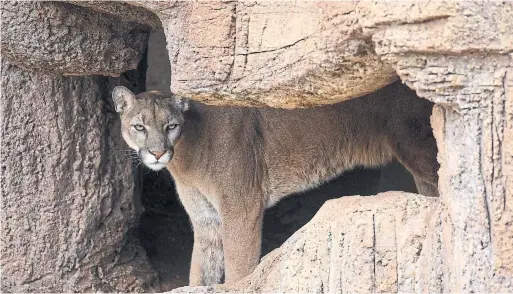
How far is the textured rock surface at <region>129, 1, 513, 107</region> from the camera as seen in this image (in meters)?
2.98

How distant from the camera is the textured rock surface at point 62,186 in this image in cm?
544

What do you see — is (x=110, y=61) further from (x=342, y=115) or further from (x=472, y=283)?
(x=472, y=283)

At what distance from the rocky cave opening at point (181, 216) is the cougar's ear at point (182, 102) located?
110cm

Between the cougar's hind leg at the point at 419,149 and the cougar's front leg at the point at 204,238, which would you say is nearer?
the cougar's hind leg at the point at 419,149

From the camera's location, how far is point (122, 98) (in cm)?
539

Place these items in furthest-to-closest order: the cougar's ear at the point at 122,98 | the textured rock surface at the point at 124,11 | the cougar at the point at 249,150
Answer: the cougar's ear at the point at 122,98
the cougar at the point at 249,150
the textured rock surface at the point at 124,11

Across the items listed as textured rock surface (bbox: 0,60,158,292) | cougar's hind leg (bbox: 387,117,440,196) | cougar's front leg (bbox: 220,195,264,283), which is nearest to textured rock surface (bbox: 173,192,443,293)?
cougar's front leg (bbox: 220,195,264,283)

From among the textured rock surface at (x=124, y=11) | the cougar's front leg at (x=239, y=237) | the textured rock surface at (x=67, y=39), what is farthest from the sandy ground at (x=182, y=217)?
the textured rock surface at (x=124, y=11)

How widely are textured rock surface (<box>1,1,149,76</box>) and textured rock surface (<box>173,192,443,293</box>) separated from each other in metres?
1.81

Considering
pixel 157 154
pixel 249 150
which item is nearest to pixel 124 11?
pixel 157 154

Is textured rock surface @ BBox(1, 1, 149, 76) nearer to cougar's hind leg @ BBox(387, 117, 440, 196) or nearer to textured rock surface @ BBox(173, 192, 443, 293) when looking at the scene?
cougar's hind leg @ BBox(387, 117, 440, 196)

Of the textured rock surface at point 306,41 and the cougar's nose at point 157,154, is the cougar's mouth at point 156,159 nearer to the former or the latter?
the cougar's nose at point 157,154

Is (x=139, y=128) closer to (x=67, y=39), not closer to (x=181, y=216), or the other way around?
(x=67, y=39)

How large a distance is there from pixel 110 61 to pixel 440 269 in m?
2.55
